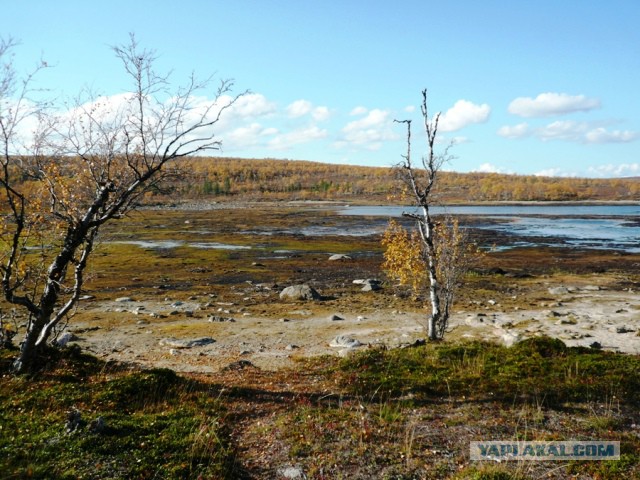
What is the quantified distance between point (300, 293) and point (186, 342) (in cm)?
1173

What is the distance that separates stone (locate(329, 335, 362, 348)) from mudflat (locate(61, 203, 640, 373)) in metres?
0.10

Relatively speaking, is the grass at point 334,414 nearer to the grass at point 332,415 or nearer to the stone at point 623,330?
the grass at point 332,415

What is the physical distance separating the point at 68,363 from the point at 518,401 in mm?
10567

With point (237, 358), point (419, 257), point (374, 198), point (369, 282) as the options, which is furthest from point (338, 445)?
point (374, 198)

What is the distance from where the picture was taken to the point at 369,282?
3553 centimetres

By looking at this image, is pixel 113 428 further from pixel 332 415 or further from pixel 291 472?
pixel 332 415

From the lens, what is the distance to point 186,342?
20703mm

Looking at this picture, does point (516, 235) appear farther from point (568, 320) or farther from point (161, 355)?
point (161, 355)

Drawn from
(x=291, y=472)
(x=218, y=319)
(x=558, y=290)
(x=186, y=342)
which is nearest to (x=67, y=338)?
(x=186, y=342)

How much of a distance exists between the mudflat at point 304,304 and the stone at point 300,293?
0.59m

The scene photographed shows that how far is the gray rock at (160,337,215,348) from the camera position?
2019 centimetres

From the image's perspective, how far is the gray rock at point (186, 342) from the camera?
20194 mm

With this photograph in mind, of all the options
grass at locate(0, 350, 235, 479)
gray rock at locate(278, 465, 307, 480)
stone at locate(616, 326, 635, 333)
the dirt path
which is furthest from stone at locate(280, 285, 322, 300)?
gray rock at locate(278, 465, 307, 480)

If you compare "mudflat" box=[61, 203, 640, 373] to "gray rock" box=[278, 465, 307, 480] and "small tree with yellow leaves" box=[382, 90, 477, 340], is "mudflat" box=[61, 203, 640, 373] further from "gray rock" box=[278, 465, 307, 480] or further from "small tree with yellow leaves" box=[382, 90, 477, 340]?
"gray rock" box=[278, 465, 307, 480]
